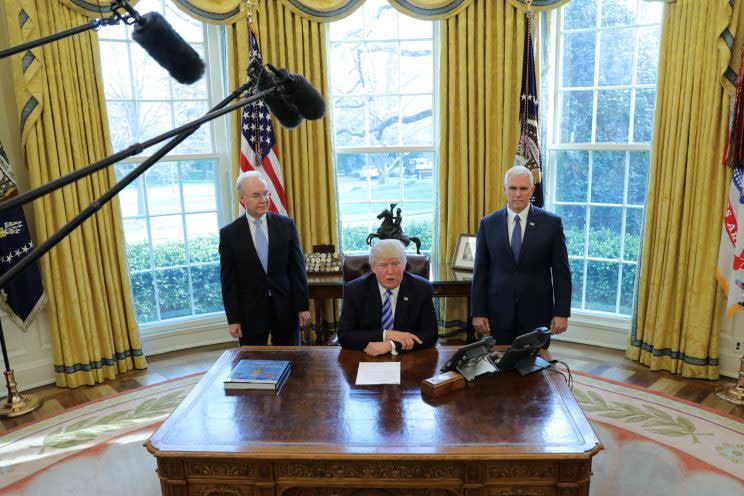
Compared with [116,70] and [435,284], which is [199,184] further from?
[435,284]

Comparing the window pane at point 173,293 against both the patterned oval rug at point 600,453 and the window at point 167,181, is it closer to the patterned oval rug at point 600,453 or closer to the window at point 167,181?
the window at point 167,181

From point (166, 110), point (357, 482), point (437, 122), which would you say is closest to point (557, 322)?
point (357, 482)

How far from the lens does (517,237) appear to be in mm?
3215

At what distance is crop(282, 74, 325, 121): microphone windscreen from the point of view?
48.0 inches

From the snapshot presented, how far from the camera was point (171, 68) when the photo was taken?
112 centimetres

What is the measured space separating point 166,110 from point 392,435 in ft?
11.8

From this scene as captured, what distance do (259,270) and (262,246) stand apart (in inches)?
5.5

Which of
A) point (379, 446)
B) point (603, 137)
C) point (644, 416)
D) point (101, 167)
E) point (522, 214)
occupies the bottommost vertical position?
point (644, 416)

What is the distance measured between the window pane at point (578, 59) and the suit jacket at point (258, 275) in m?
2.71

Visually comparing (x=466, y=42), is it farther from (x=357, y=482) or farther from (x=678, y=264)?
(x=357, y=482)

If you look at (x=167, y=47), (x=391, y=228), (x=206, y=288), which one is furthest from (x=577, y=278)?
(x=167, y=47)

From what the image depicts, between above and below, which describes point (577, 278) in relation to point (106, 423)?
above

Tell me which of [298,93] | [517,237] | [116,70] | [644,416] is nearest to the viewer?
[298,93]

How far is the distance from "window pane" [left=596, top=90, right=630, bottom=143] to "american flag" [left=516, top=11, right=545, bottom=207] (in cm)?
58
